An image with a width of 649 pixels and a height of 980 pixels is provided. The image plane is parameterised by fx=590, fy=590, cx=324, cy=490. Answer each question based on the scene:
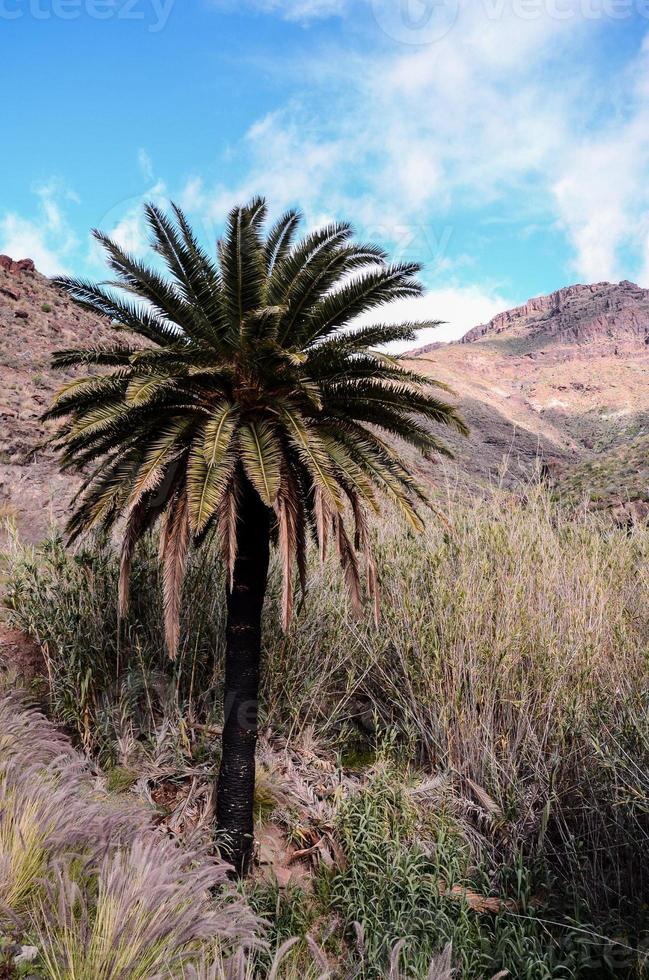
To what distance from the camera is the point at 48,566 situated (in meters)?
8.53

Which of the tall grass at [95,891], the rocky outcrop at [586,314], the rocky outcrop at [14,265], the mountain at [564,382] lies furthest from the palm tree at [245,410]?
the rocky outcrop at [586,314]

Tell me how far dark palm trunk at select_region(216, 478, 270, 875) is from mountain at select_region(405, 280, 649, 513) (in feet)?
71.5

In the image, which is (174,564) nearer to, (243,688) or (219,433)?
(219,433)

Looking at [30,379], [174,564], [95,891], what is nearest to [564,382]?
[30,379]

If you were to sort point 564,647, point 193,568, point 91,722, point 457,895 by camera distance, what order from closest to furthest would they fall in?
point 457,895 → point 564,647 → point 91,722 → point 193,568

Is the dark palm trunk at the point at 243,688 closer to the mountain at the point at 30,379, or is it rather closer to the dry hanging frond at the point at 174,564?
the dry hanging frond at the point at 174,564

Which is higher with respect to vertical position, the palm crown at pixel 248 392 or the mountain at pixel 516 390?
the mountain at pixel 516 390

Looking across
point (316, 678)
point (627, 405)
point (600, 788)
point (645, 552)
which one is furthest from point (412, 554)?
point (627, 405)

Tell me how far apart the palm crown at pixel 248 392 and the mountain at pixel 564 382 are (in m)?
21.4

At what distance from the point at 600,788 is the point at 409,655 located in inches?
106

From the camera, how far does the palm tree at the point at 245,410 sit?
16.5 feet

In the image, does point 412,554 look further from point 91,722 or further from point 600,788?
point 91,722

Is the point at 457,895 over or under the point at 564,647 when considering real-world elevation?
under

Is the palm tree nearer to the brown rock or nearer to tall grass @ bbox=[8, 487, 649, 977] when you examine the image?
tall grass @ bbox=[8, 487, 649, 977]
